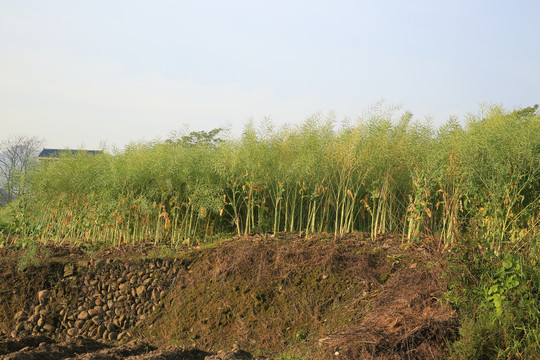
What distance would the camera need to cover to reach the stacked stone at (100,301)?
6348 millimetres

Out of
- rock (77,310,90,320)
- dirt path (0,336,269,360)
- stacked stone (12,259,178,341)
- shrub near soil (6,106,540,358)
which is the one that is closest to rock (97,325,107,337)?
stacked stone (12,259,178,341)

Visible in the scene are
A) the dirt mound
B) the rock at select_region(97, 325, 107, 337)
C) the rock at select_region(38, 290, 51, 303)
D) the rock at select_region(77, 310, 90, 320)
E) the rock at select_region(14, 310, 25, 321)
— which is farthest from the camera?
the rock at select_region(38, 290, 51, 303)

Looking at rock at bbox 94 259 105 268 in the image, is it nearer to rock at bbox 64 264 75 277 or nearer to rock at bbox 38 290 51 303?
rock at bbox 64 264 75 277

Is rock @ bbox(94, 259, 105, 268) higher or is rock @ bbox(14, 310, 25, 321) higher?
rock @ bbox(94, 259, 105, 268)

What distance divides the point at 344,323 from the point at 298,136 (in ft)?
12.1

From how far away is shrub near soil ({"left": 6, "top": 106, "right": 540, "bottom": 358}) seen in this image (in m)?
6.47

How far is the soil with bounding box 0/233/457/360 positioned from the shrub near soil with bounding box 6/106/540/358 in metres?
0.66

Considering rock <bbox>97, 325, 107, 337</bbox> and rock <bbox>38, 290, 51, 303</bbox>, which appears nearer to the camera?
rock <bbox>97, 325, 107, 337</bbox>

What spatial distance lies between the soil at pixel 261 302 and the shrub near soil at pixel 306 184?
661 millimetres

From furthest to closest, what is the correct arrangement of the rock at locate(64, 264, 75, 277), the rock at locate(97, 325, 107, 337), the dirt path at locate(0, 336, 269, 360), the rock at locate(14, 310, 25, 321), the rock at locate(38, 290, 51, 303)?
the rock at locate(64, 264, 75, 277)
the rock at locate(38, 290, 51, 303)
the rock at locate(14, 310, 25, 321)
the rock at locate(97, 325, 107, 337)
the dirt path at locate(0, 336, 269, 360)

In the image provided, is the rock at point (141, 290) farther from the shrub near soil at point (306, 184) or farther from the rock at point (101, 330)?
the shrub near soil at point (306, 184)

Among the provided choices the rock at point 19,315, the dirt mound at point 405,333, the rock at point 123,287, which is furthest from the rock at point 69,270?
the dirt mound at point 405,333

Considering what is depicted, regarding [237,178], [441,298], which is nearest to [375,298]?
[441,298]

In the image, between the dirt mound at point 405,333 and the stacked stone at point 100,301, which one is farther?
the stacked stone at point 100,301
